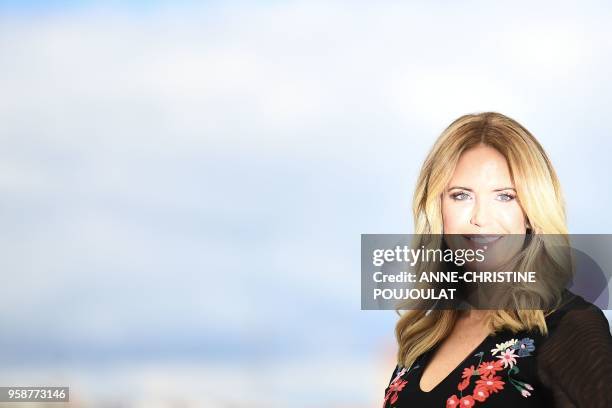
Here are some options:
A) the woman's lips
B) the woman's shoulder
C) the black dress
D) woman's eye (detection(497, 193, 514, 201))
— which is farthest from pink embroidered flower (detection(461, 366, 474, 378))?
woman's eye (detection(497, 193, 514, 201))

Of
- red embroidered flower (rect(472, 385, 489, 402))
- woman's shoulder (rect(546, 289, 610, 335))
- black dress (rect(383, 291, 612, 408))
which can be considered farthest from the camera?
red embroidered flower (rect(472, 385, 489, 402))

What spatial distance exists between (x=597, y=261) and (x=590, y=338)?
0.76 meters

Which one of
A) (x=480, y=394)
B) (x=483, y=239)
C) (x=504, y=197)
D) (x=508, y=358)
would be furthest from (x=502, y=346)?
(x=504, y=197)

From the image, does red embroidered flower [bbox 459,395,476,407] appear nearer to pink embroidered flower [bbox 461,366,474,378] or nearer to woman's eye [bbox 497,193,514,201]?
pink embroidered flower [bbox 461,366,474,378]

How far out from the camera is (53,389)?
4.76 meters

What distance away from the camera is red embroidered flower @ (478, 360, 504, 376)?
2.66m

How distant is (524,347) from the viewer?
8.62ft

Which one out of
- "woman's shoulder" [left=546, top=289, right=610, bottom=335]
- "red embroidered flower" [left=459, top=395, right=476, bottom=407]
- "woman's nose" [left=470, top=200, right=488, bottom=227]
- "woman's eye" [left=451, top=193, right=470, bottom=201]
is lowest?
"red embroidered flower" [left=459, top=395, right=476, bottom=407]

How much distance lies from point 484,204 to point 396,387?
0.72m

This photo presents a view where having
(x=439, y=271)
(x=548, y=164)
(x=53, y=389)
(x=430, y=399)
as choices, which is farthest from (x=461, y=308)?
(x=53, y=389)

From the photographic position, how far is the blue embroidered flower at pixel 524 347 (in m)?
2.61

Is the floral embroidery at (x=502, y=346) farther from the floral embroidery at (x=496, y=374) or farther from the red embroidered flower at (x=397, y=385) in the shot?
the red embroidered flower at (x=397, y=385)

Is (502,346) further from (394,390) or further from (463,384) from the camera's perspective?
(394,390)

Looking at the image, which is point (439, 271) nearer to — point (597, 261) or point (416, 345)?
point (416, 345)
